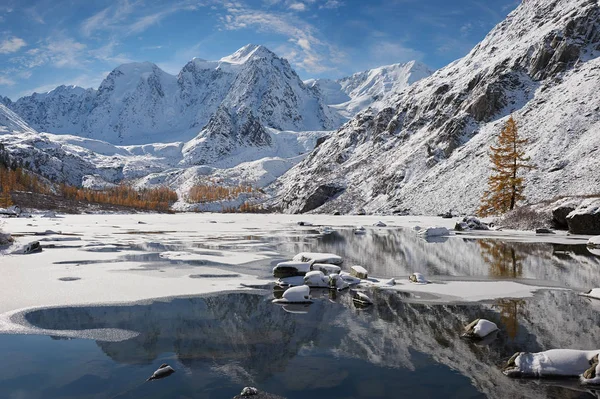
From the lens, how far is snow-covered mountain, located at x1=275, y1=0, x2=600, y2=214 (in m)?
72.7

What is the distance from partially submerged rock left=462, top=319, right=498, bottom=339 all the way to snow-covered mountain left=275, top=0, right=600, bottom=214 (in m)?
59.5

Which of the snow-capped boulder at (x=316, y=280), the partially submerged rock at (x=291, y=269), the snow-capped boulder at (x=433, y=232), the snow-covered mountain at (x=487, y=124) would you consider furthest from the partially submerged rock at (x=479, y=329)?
the snow-covered mountain at (x=487, y=124)

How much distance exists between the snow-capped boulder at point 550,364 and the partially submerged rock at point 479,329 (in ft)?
5.81

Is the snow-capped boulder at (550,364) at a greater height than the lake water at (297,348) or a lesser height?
greater

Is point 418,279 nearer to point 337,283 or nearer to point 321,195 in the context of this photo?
point 337,283

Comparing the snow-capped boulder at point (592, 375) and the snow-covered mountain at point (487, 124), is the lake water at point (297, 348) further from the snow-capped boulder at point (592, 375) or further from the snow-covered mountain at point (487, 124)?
the snow-covered mountain at point (487, 124)

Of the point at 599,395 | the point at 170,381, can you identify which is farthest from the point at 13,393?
the point at 599,395

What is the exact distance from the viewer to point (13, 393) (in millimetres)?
7488

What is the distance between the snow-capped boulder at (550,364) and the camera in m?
8.12

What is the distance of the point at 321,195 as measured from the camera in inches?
6206

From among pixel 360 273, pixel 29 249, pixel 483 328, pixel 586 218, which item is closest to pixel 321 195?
pixel 586 218

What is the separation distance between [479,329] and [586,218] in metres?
33.6

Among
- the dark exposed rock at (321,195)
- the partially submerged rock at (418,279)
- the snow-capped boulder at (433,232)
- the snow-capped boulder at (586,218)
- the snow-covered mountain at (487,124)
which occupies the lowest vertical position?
the partially submerged rock at (418,279)

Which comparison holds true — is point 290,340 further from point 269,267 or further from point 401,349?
point 269,267
